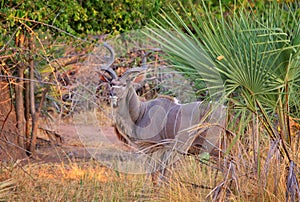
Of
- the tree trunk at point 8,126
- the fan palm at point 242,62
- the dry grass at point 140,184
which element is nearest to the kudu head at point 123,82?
the dry grass at point 140,184

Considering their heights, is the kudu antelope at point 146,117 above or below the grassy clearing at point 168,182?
above

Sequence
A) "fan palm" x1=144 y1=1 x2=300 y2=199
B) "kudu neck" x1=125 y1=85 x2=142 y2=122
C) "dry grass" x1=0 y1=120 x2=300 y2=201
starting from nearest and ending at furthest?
"fan palm" x1=144 y1=1 x2=300 y2=199
"dry grass" x1=0 y1=120 x2=300 y2=201
"kudu neck" x1=125 y1=85 x2=142 y2=122

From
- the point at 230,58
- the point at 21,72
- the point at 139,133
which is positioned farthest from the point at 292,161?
the point at 21,72

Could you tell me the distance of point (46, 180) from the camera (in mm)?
6824

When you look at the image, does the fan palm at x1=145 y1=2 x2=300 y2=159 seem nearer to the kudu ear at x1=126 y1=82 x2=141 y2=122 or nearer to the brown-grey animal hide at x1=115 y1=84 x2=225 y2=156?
the brown-grey animal hide at x1=115 y1=84 x2=225 y2=156

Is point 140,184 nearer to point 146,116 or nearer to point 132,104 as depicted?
point 146,116

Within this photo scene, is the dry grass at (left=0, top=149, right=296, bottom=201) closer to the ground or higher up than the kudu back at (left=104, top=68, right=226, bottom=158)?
closer to the ground

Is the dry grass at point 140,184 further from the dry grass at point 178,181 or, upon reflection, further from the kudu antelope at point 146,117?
the kudu antelope at point 146,117

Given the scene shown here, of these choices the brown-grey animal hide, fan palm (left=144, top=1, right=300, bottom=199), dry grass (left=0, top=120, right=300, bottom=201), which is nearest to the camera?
fan palm (left=144, top=1, right=300, bottom=199)

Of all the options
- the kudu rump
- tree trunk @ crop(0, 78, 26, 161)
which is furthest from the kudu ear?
tree trunk @ crop(0, 78, 26, 161)

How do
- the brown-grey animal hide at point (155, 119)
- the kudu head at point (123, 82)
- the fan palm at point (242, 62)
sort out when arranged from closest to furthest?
the fan palm at point (242, 62), the brown-grey animal hide at point (155, 119), the kudu head at point (123, 82)

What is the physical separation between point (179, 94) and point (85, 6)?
197 centimetres

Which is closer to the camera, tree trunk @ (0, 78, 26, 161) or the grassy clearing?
the grassy clearing

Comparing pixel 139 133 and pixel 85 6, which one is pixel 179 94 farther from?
pixel 85 6
